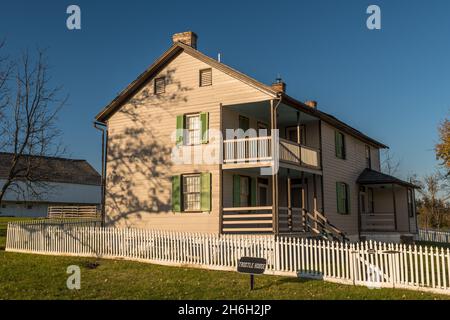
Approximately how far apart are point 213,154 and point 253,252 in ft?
19.7

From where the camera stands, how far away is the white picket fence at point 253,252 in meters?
11.6

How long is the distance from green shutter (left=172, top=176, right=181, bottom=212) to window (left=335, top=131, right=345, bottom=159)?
9472 mm

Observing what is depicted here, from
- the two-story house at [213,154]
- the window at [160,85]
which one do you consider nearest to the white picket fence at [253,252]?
the two-story house at [213,154]

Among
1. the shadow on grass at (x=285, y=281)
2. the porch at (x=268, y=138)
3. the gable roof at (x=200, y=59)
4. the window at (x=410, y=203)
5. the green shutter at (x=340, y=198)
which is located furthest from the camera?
the window at (x=410, y=203)

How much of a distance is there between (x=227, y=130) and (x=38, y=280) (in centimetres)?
1002

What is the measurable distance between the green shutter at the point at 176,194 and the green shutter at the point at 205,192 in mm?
1148

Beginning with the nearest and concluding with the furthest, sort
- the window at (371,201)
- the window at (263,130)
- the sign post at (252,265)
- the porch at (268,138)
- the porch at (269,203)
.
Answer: the sign post at (252,265), the porch at (269,203), the porch at (268,138), the window at (263,130), the window at (371,201)

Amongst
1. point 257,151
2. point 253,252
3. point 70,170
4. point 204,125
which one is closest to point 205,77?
point 204,125

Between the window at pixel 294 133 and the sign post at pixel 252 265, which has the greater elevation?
the window at pixel 294 133

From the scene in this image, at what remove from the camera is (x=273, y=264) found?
1392cm

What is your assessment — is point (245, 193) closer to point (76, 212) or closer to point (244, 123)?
point (244, 123)

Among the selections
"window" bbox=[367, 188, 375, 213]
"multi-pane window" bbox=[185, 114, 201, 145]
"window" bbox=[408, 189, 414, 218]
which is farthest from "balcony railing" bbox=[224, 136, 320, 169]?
"window" bbox=[408, 189, 414, 218]

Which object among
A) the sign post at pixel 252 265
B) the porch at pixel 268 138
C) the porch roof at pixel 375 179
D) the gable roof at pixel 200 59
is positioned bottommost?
the sign post at pixel 252 265

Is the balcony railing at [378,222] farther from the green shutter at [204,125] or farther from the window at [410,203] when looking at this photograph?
the green shutter at [204,125]
